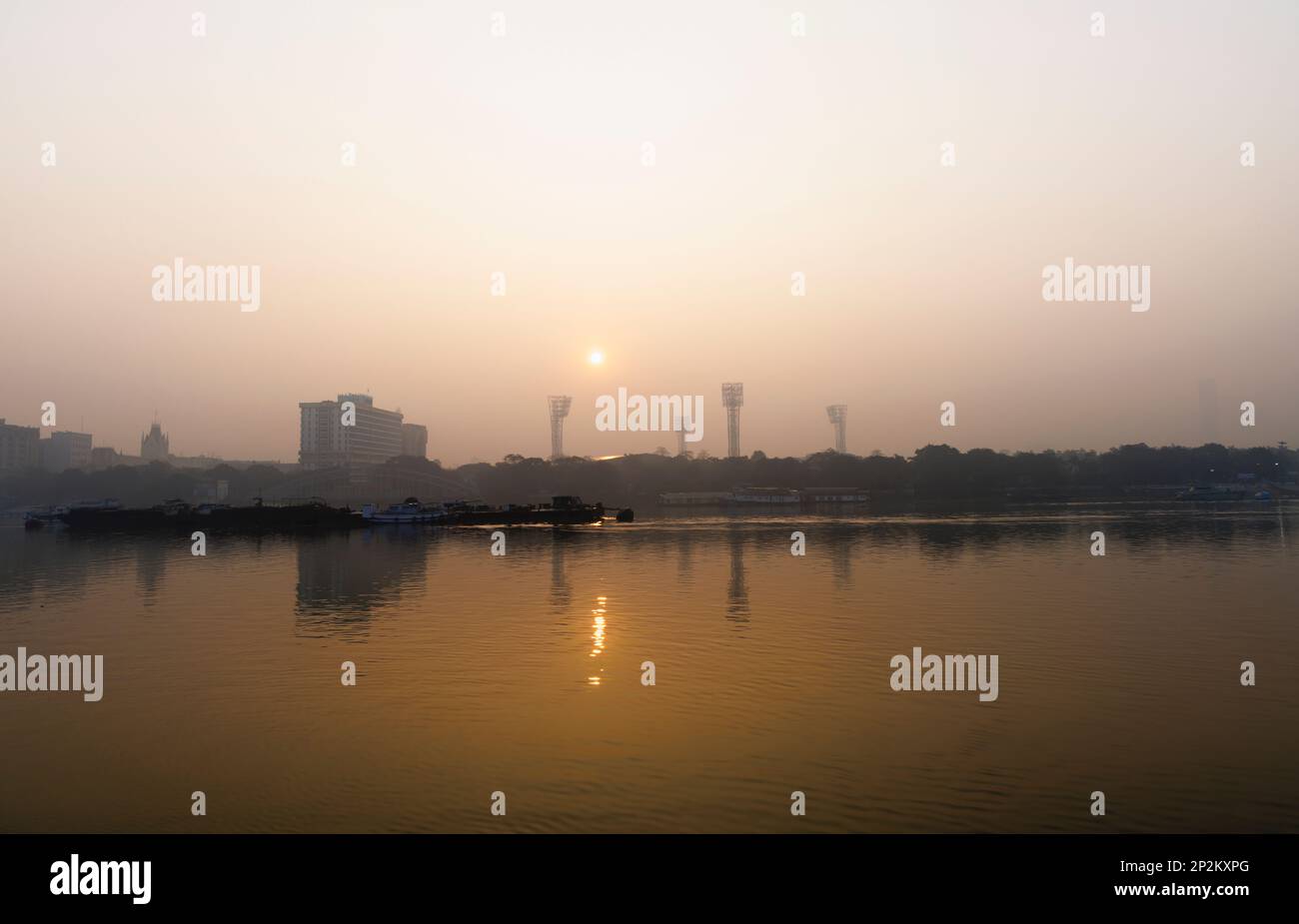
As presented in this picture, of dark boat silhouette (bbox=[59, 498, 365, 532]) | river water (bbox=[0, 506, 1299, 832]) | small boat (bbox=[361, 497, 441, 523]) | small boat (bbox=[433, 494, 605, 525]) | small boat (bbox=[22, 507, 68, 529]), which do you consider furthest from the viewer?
small boat (bbox=[433, 494, 605, 525])

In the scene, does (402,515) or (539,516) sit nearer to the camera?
(402,515)

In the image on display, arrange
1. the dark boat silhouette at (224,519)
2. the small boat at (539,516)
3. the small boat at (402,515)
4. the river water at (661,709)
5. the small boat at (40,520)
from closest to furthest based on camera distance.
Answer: the river water at (661,709) < the dark boat silhouette at (224,519) < the small boat at (402,515) < the small boat at (40,520) < the small boat at (539,516)

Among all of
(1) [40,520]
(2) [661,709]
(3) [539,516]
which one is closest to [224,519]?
(1) [40,520]

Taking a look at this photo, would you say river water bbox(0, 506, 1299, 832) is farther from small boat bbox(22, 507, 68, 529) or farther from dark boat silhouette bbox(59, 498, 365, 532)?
small boat bbox(22, 507, 68, 529)

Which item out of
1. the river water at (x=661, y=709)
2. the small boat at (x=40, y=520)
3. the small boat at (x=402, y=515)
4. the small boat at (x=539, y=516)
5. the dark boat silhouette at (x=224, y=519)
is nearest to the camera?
the river water at (x=661, y=709)

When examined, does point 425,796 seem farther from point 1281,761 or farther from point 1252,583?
point 1252,583

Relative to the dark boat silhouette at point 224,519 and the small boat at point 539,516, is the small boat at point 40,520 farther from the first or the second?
the small boat at point 539,516

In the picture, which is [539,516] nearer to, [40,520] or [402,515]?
[402,515]

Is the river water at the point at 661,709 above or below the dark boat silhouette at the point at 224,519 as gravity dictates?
below

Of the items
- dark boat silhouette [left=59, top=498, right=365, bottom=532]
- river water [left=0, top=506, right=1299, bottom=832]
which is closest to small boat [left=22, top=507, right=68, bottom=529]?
dark boat silhouette [left=59, top=498, right=365, bottom=532]

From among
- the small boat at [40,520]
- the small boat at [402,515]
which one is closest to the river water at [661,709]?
the small boat at [402,515]

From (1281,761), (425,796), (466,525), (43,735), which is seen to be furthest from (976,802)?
(466,525)
